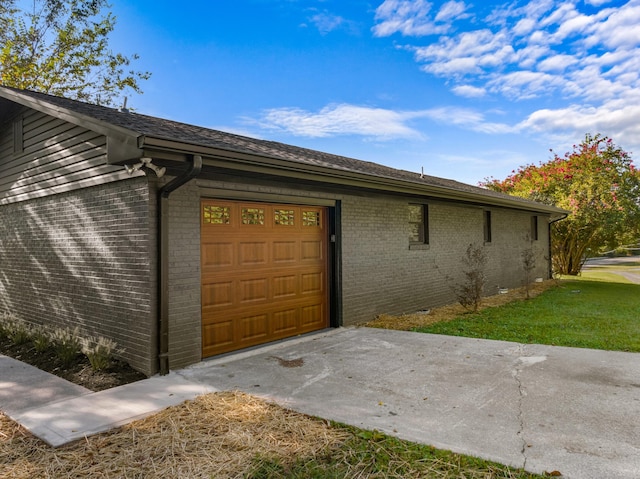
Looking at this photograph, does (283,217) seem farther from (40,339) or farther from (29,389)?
(40,339)

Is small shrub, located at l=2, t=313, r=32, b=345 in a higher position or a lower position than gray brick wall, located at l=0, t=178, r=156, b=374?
lower

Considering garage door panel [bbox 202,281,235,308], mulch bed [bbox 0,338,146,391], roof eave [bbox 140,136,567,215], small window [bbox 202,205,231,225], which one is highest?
roof eave [bbox 140,136,567,215]

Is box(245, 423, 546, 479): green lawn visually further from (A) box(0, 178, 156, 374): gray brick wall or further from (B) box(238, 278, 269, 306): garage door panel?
(B) box(238, 278, 269, 306): garage door panel

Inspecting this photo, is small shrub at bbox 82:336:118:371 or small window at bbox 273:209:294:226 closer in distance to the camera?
small shrub at bbox 82:336:118:371

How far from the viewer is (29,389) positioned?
4.74 metres

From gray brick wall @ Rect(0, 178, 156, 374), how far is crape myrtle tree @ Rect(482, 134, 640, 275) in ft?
58.5

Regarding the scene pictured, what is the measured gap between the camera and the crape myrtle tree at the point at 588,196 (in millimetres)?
17922

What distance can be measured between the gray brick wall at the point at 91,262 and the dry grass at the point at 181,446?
A: 1.57 meters

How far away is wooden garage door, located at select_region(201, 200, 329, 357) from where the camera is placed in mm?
5789

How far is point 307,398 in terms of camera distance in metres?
4.16

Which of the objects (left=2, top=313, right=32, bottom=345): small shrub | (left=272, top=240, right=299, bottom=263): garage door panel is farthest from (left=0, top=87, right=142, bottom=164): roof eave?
(left=2, top=313, right=32, bottom=345): small shrub

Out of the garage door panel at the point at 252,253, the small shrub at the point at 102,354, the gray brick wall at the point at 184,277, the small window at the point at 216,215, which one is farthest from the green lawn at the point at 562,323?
the small shrub at the point at 102,354

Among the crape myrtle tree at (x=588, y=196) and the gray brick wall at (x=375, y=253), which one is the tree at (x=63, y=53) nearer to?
the gray brick wall at (x=375, y=253)

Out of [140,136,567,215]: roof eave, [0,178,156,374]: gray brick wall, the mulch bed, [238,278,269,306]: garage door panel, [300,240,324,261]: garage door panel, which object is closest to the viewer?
[140,136,567,215]: roof eave
